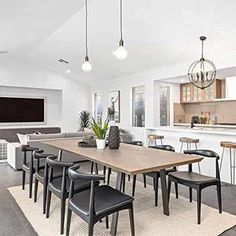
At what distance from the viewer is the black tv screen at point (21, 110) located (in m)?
8.26

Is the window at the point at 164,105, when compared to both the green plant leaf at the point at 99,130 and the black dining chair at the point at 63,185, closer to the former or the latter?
the green plant leaf at the point at 99,130

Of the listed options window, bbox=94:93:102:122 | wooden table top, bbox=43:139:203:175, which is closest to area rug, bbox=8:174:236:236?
wooden table top, bbox=43:139:203:175

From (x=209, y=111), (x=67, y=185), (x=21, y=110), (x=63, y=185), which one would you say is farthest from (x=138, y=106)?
(x=63, y=185)

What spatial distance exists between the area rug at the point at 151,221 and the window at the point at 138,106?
377 centimetres

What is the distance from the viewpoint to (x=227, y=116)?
279 inches

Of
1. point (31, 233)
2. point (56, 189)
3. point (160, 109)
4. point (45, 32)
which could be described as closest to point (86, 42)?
→ point (45, 32)

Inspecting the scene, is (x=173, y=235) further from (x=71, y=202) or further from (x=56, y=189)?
(x=56, y=189)

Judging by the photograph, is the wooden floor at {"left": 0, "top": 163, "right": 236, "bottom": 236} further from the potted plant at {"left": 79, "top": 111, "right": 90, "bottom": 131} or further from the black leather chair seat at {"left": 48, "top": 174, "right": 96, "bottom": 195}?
the potted plant at {"left": 79, "top": 111, "right": 90, "bottom": 131}

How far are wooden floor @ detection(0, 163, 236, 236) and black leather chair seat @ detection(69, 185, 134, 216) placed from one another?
70 cm

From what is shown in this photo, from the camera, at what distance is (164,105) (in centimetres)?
738

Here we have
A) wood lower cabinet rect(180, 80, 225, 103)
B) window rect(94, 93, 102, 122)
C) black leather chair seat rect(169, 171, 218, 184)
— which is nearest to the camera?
black leather chair seat rect(169, 171, 218, 184)

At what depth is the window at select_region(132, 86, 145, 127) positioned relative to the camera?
23.3 feet

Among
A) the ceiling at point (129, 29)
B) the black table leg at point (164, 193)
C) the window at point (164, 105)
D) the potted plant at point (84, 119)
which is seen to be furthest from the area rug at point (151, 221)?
the potted plant at point (84, 119)

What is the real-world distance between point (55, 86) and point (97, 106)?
5.66ft
